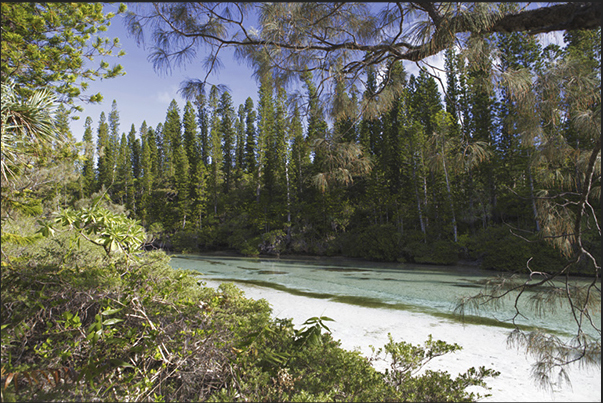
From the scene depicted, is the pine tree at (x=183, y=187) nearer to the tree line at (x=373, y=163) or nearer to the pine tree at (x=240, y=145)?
the tree line at (x=373, y=163)

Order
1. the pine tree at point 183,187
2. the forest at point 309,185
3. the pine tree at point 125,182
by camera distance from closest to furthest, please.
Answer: the forest at point 309,185 → the pine tree at point 183,187 → the pine tree at point 125,182

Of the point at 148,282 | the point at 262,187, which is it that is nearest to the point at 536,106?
the point at 148,282

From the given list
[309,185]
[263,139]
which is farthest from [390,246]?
[309,185]

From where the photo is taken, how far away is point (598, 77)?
75.6 inches

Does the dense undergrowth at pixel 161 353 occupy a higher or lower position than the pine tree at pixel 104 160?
lower

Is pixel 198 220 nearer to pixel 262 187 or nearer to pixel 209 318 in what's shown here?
pixel 262 187

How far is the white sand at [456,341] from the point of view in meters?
2.33

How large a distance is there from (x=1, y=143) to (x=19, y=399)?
1.67m

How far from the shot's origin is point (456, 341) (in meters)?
3.85

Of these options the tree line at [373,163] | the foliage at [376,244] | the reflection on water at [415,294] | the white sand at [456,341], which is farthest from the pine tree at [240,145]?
the white sand at [456,341]

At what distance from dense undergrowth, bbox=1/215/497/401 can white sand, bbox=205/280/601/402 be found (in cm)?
48

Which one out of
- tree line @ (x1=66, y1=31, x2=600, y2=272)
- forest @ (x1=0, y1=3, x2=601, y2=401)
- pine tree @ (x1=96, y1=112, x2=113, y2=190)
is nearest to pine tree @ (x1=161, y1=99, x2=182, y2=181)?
tree line @ (x1=66, y1=31, x2=600, y2=272)

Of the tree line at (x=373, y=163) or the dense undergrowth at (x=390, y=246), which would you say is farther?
the dense undergrowth at (x=390, y=246)

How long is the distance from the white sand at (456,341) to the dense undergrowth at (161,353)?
0.48 meters
